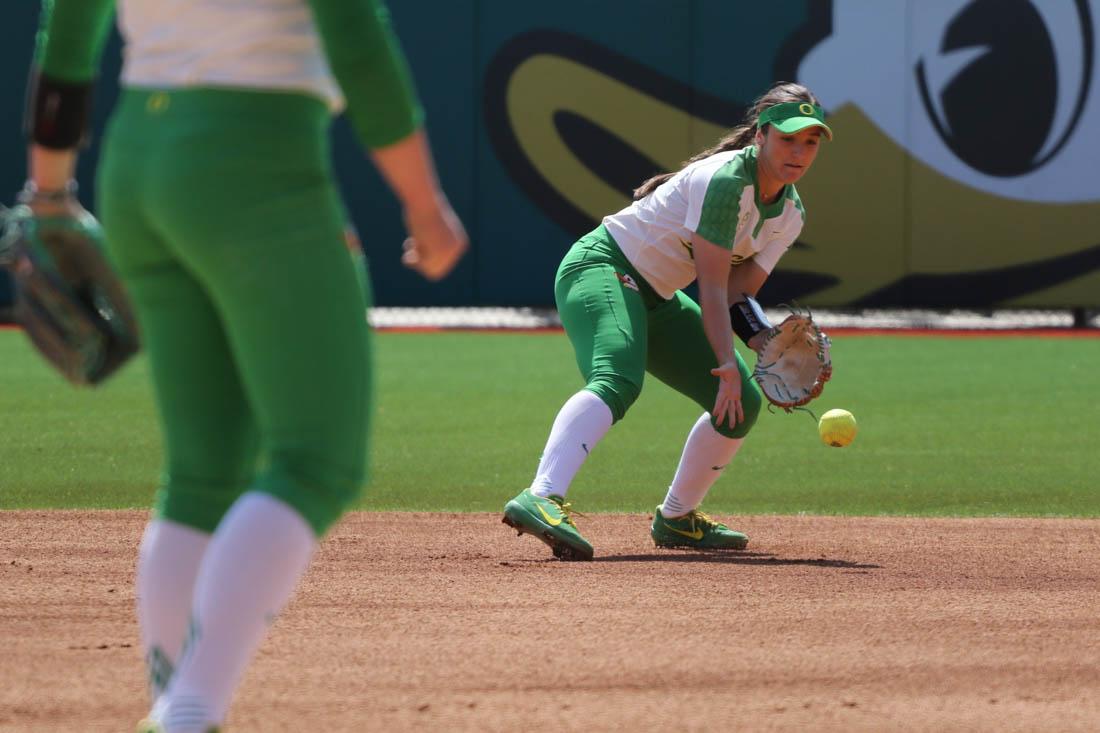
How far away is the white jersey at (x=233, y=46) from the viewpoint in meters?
2.49

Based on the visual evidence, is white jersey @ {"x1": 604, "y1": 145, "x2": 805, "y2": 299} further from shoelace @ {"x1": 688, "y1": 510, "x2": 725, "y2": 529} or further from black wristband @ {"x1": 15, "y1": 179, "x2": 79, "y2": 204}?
black wristband @ {"x1": 15, "y1": 179, "x2": 79, "y2": 204}

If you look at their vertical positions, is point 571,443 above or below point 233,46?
below

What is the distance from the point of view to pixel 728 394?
5551 mm

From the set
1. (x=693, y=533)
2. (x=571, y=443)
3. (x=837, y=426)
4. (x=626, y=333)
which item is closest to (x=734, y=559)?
(x=693, y=533)

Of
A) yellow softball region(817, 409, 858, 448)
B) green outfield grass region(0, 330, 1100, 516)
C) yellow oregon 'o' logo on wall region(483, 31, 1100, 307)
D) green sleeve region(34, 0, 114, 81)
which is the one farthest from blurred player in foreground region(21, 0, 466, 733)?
yellow oregon 'o' logo on wall region(483, 31, 1100, 307)

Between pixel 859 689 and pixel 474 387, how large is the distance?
8.30 metres

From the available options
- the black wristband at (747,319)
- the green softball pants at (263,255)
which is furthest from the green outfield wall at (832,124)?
the green softball pants at (263,255)

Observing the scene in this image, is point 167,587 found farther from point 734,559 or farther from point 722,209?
point 734,559

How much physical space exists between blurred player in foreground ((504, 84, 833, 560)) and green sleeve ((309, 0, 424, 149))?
9.57ft

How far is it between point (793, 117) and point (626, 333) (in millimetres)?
926

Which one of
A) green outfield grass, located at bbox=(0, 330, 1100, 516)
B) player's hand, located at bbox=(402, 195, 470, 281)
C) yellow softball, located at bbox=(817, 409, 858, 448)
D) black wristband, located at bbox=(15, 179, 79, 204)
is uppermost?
player's hand, located at bbox=(402, 195, 470, 281)

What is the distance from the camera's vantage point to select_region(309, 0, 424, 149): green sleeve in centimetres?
240

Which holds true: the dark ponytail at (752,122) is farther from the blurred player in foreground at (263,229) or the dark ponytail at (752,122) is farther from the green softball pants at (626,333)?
the blurred player in foreground at (263,229)

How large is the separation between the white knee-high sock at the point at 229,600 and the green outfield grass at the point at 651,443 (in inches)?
176
